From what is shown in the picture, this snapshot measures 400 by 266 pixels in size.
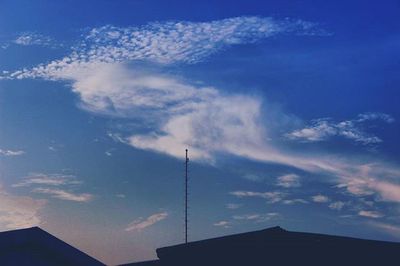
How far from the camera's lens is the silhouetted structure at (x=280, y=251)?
1386cm

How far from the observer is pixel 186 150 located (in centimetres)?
2500

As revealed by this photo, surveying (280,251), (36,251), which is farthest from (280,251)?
(36,251)

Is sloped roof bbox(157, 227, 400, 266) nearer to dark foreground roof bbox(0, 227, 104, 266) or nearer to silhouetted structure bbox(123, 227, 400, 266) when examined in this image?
silhouetted structure bbox(123, 227, 400, 266)

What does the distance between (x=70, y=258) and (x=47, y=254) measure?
564 millimetres

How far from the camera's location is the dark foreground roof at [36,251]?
10953 mm

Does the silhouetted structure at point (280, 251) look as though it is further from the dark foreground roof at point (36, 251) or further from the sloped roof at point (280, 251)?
the dark foreground roof at point (36, 251)

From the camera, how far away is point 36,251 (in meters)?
11.3

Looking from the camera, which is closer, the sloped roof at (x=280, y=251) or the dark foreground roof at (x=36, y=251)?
the dark foreground roof at (x=36, y=251)

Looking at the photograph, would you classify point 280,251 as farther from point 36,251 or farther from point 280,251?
point 36,251

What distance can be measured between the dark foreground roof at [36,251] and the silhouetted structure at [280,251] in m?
3.55

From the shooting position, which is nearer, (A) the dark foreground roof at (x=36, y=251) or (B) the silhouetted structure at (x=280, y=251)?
(A) the dark foreground roof at (x=36, y=251)

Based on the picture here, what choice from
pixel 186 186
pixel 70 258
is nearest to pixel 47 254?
pixel 70 258

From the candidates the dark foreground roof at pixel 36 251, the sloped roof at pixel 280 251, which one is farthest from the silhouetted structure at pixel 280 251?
the dark foreground roof at pixel 36 251

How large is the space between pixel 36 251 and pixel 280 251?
23.3 ft
